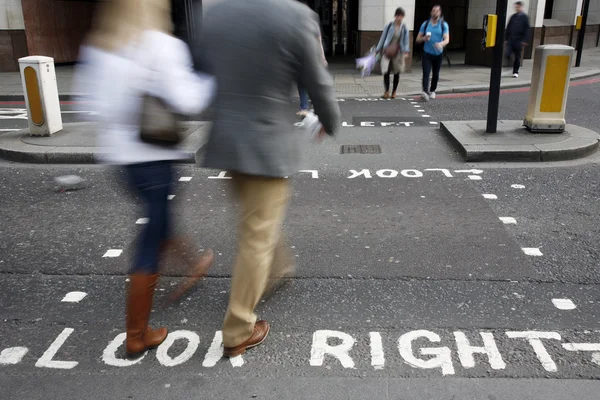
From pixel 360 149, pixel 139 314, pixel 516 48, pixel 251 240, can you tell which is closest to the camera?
pixel 251 240

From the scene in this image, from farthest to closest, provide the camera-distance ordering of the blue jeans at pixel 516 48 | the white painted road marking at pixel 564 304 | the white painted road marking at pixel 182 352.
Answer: the blue jeans at pixel 516 48 → the white painted road marking at pixel 564 304 → the white painted road marking at pixel 182 352

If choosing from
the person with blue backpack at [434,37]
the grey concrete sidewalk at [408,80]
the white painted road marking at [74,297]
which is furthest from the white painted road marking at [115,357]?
the grey concrete sidewalk at [408,80]

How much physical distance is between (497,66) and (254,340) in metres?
5.87

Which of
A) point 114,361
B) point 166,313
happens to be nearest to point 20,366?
point 114,361

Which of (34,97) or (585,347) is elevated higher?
(34,97)

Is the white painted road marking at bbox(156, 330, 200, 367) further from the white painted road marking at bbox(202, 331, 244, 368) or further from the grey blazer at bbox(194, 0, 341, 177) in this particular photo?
the grey blazer at bbox(194, 0, 341, 177)

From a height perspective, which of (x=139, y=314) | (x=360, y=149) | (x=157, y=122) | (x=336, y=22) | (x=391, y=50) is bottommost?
(x=360, y=149)

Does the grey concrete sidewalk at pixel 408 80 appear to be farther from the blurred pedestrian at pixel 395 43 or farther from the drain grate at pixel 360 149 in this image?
the drain grate at pixel 360 149

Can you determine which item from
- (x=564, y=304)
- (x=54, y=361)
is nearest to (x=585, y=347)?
(x=564, y=304)

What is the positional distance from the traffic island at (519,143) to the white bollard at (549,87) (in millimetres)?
149

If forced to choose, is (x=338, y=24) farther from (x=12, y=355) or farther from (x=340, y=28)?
(x=12, y=355)

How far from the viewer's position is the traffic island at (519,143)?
22.6ft

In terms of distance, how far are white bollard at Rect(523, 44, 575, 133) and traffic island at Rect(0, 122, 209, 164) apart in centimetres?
451

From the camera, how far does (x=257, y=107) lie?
260 cm
